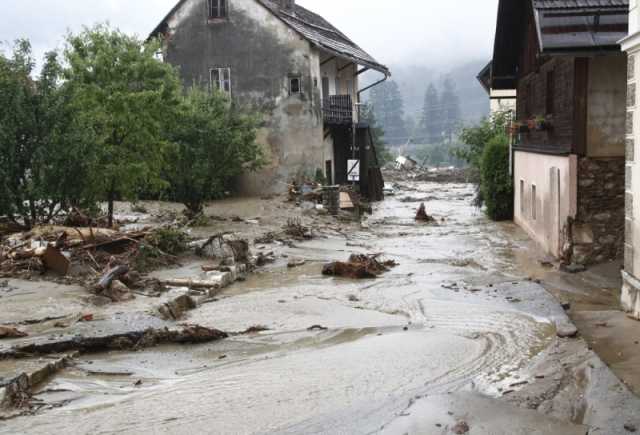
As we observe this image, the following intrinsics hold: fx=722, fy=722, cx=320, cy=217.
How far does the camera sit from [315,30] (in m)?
34.6

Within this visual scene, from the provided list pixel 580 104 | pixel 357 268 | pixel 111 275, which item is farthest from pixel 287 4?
pixel 111 275

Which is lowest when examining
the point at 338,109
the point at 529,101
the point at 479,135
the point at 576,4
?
the point at 479,135

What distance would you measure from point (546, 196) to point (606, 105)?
3.38 metres

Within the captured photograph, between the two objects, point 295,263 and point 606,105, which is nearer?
point 606,105

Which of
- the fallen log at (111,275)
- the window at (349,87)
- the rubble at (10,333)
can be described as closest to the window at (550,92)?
the fallen log at (111,275)

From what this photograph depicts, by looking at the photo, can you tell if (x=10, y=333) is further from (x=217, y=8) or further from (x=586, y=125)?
(x=217, y=8)

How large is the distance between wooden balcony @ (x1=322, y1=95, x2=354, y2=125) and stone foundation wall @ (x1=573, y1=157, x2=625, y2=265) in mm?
→ 18416

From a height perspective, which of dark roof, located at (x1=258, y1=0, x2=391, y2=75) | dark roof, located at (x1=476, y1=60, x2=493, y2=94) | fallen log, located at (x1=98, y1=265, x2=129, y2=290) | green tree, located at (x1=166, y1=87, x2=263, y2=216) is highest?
dark roof, located at (x1=258, y1=0, x2=391, y2=75)

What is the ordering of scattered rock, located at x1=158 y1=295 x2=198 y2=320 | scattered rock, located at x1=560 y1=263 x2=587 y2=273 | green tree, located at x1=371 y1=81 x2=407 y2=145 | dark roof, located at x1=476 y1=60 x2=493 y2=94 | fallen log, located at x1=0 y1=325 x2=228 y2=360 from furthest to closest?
1. green tree, located at x1=371 y1=81 x2=407 y2=145
2. dark roof, located at x1=476 y1=60 x2=493 y2=94
3. scattered rock, located at x1=560 y1=263 x2=587 y2=273
4. scattered rock, located at x1=158 y1=295 x2=198 y2=320
5. fallen log, located at x1=0 y1=325 x2=228 y2=360

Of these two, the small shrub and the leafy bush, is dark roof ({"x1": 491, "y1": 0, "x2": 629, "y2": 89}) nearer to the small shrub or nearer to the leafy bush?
the small shrub

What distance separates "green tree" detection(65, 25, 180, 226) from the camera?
1778 centimetres

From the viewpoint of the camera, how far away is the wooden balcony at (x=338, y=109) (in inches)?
1271

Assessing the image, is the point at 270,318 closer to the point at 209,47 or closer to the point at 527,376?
the point at 527,376

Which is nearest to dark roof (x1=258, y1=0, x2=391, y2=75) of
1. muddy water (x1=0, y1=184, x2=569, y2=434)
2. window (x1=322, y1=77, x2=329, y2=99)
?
window (x1=322, y1=77, x2=329, y2=99)
